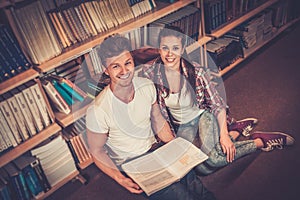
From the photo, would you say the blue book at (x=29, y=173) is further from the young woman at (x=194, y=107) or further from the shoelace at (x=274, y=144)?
the shoelace at (x=274, y=144)

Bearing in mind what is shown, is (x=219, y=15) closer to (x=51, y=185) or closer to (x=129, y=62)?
(x=129, y=62)

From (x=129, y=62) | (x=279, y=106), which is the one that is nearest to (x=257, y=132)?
(x=279, y=106)

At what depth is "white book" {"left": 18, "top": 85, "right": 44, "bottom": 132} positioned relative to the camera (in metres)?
Result: 1.80

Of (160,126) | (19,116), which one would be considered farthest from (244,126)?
(19,116)

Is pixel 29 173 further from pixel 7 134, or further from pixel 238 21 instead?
pixel 238 21

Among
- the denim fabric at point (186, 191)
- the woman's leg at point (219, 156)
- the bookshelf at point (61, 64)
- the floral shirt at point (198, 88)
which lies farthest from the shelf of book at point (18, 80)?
the woman's leg at point (219, 156)

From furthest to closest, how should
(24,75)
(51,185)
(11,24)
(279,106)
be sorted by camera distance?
(279,106), (51,185), (24,75), (11,24)

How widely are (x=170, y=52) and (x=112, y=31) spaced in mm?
376

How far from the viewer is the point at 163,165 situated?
184cm

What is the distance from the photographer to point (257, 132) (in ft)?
7.46

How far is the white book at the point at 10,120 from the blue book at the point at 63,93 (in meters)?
0.28

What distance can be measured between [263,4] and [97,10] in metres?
1.73

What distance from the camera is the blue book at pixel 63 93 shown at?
1.91m

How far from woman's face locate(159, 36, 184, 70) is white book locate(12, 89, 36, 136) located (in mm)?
846
